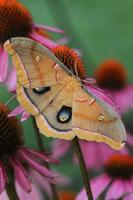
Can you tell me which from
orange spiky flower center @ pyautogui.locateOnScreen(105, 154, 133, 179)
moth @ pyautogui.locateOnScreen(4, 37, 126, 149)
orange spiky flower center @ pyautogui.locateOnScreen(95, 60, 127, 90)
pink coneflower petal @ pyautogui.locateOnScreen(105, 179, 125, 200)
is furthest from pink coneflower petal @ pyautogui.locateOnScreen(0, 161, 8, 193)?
orange spiky flower center @ pyautogui.locateOnScreen(95, 60, 127, 90)

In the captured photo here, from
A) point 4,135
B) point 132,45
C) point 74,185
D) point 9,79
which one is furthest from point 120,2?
point 4,135

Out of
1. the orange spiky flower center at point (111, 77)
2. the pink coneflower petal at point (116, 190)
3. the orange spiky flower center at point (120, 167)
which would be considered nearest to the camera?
the pink coneflower petal at point (116, 190)

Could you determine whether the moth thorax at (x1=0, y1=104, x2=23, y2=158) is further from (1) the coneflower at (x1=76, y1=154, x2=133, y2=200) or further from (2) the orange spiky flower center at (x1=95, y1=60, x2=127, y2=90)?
(2) the orange spiky flower center at (x1=95, y1=60, x2=127, y2=90)

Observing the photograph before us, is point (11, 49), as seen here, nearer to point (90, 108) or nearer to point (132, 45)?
point (90, 108)

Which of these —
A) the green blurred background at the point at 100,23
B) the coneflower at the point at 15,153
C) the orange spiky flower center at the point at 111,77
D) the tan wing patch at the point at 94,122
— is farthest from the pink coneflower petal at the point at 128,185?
the green blurred background at the point at 100,23

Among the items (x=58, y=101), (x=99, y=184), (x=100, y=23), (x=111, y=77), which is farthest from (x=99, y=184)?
(x=100, y=23)

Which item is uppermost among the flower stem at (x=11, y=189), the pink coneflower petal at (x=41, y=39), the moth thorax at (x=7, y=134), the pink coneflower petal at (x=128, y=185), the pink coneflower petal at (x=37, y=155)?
the pink coneflower petal at (x=41, y=39)

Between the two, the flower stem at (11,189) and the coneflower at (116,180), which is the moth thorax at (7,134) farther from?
the coneflower at (116,180)
